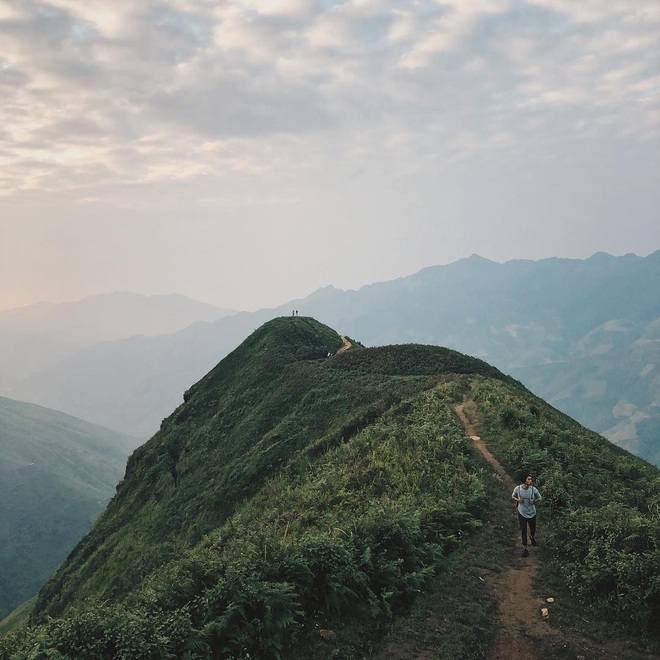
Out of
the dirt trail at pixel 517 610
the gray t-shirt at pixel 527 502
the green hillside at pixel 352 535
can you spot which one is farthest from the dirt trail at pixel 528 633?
the gray t-shirt at pixel 527 502

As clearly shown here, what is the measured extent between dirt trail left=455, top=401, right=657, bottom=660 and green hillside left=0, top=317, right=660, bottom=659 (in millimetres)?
515

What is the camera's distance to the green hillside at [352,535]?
515 inches

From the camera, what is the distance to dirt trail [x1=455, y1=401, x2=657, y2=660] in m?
13.0

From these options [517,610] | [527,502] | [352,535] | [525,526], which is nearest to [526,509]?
[527,502]

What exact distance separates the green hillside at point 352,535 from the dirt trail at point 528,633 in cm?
51

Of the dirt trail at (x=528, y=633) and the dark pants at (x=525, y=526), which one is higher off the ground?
the dark pants at (x=525, y=526)

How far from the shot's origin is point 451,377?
4900cm

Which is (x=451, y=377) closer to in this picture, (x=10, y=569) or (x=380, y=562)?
(x=380, y=562)

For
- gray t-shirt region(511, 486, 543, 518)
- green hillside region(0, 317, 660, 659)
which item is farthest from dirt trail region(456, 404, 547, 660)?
gray t-shirt region(511, 486, 543, 518)

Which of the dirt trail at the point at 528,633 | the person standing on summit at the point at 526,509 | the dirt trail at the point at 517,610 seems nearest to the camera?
the dirt trail at the point at 528,633

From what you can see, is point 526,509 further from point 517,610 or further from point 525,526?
point 517,610

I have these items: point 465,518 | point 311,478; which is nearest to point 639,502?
point 465,518

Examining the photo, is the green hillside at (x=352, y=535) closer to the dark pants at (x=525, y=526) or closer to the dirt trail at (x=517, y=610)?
the dirt trail at (x=517, y=610)

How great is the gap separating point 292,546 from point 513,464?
1452cm
